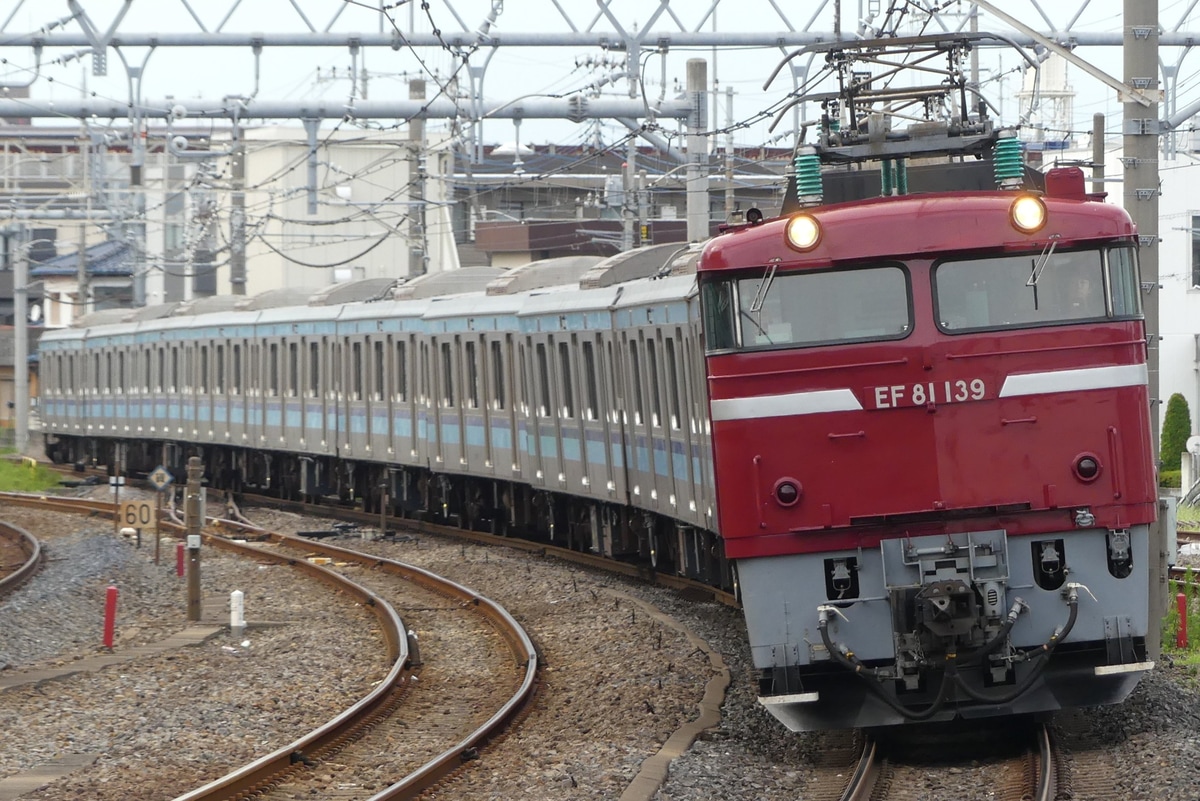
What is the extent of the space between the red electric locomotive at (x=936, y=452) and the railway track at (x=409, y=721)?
2.11m

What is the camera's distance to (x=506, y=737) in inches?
417

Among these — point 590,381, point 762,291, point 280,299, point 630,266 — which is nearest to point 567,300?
point 590,381

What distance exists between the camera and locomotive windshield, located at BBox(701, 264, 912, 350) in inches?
356

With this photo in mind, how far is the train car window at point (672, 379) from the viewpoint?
1400cm

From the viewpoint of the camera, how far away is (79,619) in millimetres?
16844

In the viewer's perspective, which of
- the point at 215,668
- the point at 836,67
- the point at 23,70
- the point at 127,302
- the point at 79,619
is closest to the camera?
the point at 836,67

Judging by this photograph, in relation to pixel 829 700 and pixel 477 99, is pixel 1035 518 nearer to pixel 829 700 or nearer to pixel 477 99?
pixel 829 700

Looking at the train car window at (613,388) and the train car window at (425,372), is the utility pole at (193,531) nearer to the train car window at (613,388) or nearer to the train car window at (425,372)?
the train car window at (613,388)

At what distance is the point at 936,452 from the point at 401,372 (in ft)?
53.6

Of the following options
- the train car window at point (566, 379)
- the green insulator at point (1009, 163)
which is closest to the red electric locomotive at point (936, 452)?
the green insulator at point (1009, 163)

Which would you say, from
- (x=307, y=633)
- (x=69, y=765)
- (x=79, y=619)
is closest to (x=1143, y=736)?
(x=69, y=765)

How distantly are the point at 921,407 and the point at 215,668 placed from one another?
6599 mm

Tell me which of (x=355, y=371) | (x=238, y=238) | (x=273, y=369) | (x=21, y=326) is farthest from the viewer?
(x=21, y=326)

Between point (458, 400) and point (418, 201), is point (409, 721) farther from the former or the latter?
point (418, 201)
